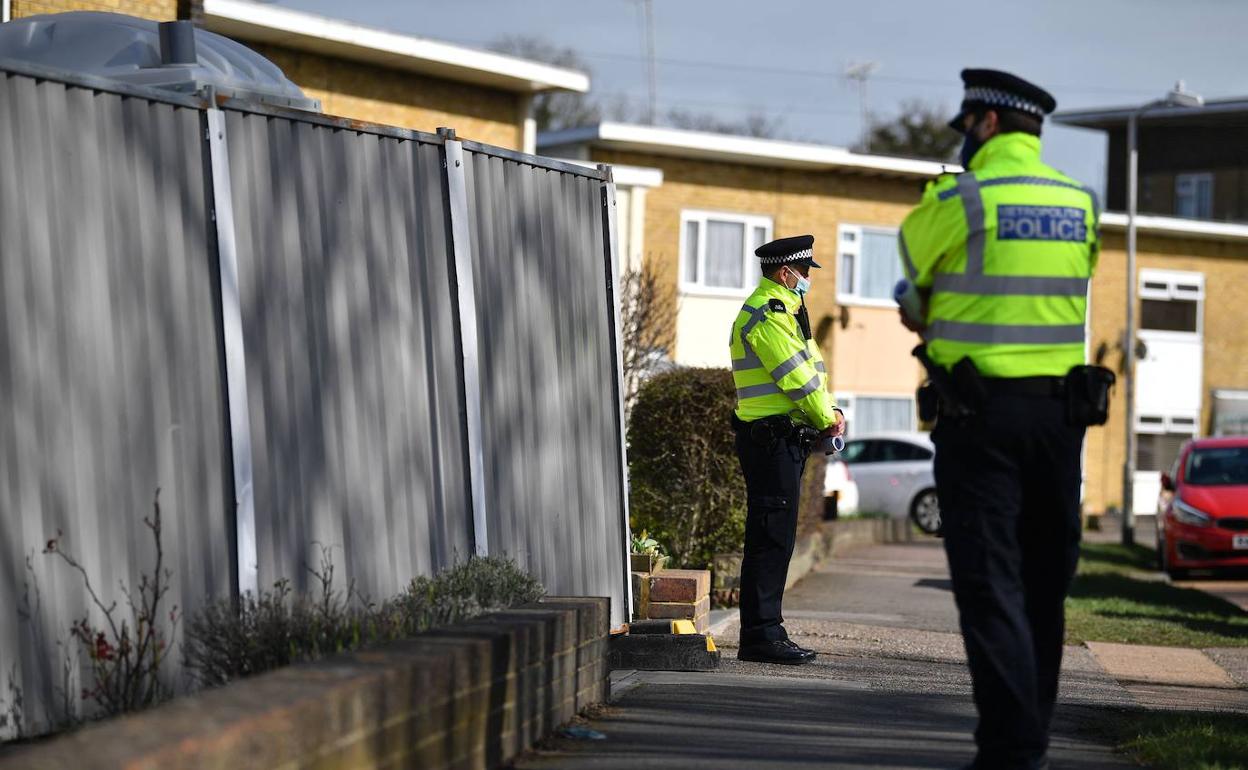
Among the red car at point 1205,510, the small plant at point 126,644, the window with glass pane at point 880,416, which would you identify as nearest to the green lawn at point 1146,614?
the red car at point 1205,510

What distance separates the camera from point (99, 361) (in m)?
5.18

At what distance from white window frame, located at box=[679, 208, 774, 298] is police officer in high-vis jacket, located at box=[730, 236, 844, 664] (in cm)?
2296

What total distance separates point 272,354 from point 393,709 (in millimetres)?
1816

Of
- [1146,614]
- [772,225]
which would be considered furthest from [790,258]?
[772,225]

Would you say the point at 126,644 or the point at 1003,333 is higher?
the point at 1003,333

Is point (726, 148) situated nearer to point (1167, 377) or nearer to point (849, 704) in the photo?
point (1167, 377)

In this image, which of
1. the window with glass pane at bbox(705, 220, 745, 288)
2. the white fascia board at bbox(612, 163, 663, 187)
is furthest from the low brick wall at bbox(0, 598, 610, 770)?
the window with glass pane at bbox(705, 220, 745, 288)

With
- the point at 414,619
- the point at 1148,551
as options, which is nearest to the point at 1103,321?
the point at 1148,551

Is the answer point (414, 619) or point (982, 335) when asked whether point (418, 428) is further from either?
point (982, 335)

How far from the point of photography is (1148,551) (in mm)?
25094

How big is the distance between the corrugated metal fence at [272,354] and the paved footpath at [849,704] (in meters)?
1.04

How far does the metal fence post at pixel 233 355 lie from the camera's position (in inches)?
222

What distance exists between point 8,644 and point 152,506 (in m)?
0.66

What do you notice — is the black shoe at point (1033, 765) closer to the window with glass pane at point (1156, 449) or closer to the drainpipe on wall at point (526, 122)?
the drainpipe on wall at point (526, 122)
